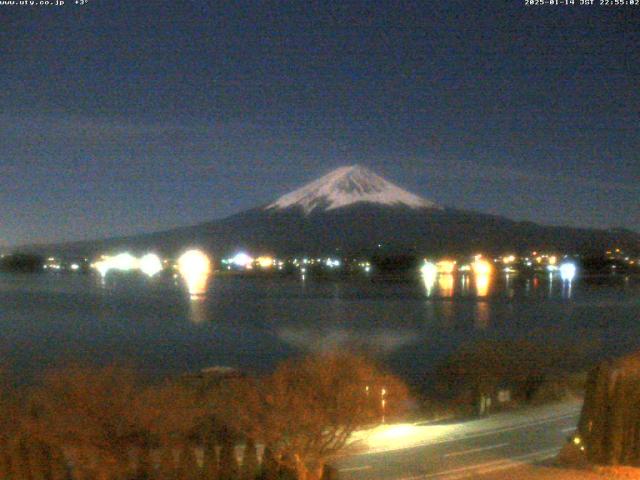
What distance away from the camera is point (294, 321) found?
3606 centimetres

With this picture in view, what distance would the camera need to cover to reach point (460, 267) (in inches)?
3509

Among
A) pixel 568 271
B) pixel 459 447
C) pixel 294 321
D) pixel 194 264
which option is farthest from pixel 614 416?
pixel 194 264

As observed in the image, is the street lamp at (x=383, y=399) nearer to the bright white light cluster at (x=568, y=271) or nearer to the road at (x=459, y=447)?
the road at (x=459, y=447)

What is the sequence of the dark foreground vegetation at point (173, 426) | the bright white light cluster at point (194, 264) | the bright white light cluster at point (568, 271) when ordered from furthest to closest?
the bright white light cluster at point (194, 264) < the bright white light cluster at point (568, 271) < the dark foreground vegetation at point (173, 426)

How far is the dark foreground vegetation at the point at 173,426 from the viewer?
6.84 m

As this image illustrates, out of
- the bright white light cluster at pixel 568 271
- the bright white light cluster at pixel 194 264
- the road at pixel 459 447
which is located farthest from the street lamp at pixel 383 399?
the bright white light cluster at pixel 194 264

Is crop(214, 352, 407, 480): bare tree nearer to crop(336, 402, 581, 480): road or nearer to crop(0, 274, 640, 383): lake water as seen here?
crop(336, 402, 581, 480): road

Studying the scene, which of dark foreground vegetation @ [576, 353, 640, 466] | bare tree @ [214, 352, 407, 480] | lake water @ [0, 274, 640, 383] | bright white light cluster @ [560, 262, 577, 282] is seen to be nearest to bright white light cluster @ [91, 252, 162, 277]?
lake water @ [0, 274, 640, 383]

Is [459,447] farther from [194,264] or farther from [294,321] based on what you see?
[194,264]

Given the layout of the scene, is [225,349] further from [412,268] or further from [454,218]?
[454,218]

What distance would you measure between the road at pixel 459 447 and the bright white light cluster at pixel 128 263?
8679 cm

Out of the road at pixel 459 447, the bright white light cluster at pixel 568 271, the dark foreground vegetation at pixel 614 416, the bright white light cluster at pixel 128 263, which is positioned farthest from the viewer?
the bright white light cluster at pixel 128 263

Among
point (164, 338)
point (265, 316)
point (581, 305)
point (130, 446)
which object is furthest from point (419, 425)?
point (581, 305)

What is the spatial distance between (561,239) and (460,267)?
19.1 m
